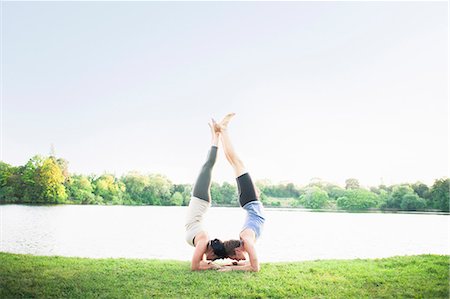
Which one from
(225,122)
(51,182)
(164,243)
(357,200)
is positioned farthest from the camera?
(357,200)

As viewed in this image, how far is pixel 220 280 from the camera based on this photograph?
4391 mm

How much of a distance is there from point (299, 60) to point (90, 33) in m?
7.75

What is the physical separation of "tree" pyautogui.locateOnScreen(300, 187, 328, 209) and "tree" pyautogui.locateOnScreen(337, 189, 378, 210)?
1.03 m

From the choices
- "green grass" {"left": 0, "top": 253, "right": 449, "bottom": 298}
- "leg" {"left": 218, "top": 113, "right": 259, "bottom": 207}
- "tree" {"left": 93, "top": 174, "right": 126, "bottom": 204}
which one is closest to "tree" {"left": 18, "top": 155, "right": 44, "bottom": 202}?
"tree" {"left": 93, "top": 174, "right": 126, "bottom": 204}

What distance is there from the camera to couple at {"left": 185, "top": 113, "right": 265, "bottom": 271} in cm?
481

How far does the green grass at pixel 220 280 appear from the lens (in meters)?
4.03

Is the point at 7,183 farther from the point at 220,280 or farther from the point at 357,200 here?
the point at 357,200

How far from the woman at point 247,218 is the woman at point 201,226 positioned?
18 cm

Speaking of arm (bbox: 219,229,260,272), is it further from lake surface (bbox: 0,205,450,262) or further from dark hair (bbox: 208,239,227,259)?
lake surface (bbox: 0,205,450,262)

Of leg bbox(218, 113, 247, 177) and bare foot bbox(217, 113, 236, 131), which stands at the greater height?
bare foot bbox(217, 113, 236, 131)

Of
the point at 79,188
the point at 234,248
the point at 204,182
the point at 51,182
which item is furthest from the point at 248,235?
the point at 79,188

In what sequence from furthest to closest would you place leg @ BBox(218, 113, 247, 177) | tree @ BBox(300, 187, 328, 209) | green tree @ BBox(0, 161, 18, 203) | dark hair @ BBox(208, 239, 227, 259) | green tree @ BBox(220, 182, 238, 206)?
1. tree @ BBox(300, 187, 328, 209)
2. green tree @ BBox(220, 182, 238, 206)
3. green tree @ BBox(0, 161, 18, 203)
4. leg @ BBox(218, 113, 247, 177)
5. dark hair @ BBox(208, 239, 227, 259)

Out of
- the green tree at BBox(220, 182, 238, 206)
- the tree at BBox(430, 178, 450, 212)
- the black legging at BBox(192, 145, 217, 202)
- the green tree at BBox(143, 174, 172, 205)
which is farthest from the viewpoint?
the green tree at BBox(143, 174, 172, 205)

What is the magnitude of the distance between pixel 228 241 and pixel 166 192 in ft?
68.2
